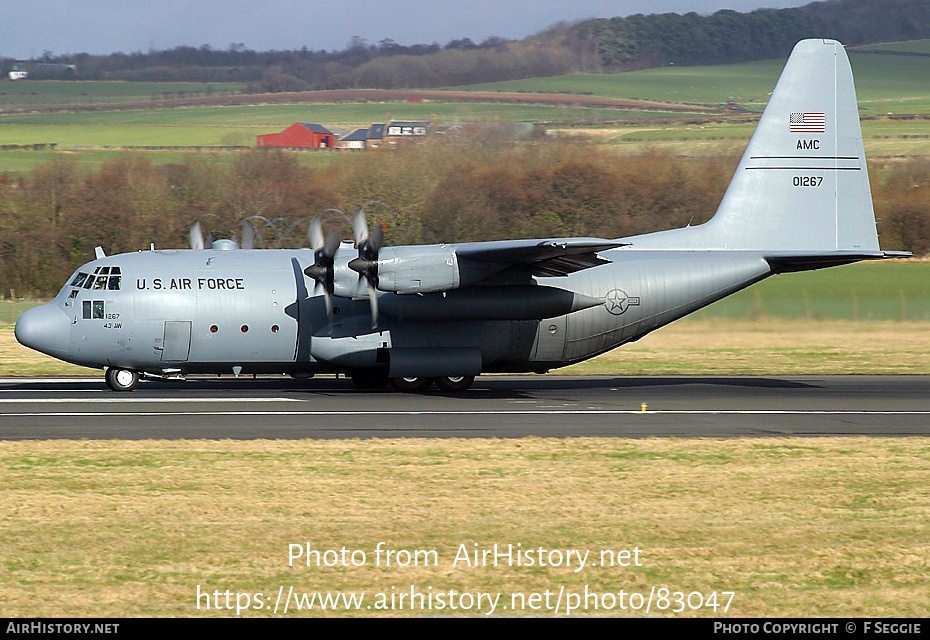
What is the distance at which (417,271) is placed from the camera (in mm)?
23031

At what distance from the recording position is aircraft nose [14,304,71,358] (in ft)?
77.4

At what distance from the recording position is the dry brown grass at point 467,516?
9.88 meters

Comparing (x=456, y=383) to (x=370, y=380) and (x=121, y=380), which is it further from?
(x=121, y=380)

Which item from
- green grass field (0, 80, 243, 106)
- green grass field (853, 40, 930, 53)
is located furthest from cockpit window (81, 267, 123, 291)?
green grass field (853, 40, 930, 53)

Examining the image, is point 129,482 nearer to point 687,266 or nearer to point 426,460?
point 426,460

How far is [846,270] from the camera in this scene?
4975 cm

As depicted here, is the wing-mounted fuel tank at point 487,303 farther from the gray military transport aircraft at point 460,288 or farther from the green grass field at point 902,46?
the green grass field at point 902,46

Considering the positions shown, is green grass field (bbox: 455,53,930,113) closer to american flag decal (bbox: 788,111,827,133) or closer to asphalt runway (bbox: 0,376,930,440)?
american flag decal (bbox: 788,111,827,133)

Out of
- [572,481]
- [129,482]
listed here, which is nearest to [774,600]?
[572,481]

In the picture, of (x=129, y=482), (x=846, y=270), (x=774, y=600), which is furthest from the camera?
(x=846, y=270)

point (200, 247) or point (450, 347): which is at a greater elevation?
point (200, 247)

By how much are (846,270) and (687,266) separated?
27127 mm

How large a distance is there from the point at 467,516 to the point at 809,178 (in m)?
17.3

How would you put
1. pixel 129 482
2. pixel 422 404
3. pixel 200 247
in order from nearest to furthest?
pixel 129 482, pixel 422 404, pixel 200 247
